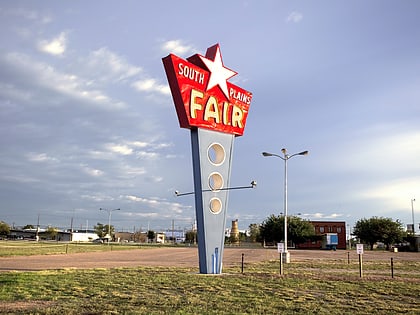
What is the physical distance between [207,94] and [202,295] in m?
9.91

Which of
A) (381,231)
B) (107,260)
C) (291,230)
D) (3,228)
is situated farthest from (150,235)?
(107,260)

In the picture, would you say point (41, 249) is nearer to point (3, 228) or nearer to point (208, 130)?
point (208, 130)

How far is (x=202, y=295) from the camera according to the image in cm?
1245

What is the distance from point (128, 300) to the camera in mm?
11414

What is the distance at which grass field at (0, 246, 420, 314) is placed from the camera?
10.2 metres

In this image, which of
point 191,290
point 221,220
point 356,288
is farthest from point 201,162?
point 356,288

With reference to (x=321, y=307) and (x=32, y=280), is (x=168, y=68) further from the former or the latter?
(x=321, y=307)

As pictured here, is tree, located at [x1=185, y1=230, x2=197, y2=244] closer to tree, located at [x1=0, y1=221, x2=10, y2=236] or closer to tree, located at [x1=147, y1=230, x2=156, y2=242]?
tree, located at [x1=147, y1=230, x2=156, y2=242]

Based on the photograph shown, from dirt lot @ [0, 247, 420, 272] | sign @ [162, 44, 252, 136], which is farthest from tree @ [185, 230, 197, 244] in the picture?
sign @ [162, 44, 252, 136]

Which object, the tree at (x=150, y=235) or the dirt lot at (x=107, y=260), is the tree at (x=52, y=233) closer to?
the tree at (x=150, y=235)

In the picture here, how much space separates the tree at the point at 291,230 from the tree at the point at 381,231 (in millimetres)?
10253

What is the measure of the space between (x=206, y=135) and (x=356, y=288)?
9045 mm

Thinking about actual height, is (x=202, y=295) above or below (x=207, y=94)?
below

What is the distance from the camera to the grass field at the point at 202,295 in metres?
10.2
